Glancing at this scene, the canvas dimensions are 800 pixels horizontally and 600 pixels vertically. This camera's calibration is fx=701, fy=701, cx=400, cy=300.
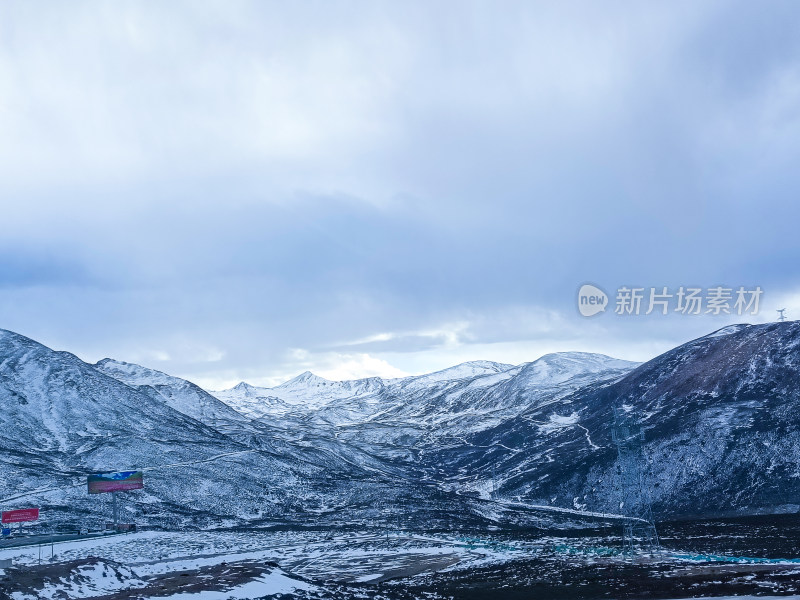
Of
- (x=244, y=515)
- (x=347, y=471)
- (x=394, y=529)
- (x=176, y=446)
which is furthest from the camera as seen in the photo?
(x=347, y=471)

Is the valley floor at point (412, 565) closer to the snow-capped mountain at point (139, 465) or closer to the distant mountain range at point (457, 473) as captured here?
the distant mountain range at point (457, 473)

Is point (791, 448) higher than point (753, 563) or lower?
higher

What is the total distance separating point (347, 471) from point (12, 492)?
280 feet

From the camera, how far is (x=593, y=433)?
627 ft

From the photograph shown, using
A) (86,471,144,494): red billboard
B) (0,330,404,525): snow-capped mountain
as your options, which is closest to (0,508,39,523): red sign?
(86,471,144,494): red billboard

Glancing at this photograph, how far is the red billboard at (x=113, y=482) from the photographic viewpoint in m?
112

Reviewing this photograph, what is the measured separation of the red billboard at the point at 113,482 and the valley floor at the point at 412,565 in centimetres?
1586

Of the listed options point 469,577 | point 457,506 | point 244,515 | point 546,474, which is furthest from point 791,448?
point 244,515

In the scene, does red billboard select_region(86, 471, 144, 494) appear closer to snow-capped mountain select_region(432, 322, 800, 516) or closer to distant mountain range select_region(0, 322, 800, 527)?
distant mountain range select_region(0, 322, 800, 527)

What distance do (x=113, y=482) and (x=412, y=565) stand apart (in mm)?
58140

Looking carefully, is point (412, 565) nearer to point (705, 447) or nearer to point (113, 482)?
point (113, 482)

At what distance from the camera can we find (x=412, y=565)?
80.2m

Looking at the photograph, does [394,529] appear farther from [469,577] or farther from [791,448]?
[791,448]

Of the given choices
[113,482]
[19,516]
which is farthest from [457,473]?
[19,516]
